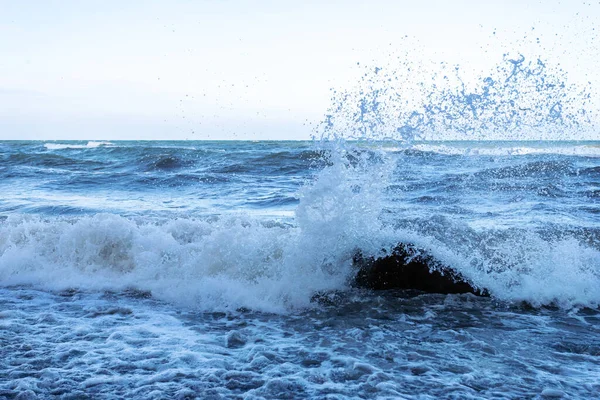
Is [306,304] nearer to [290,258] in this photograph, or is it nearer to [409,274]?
[290,258]

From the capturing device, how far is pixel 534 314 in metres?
4.34

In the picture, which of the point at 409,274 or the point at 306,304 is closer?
the point at 306,304

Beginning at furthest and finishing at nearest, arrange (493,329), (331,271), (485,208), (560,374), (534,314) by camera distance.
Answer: (485,208), (331,271), (534,314), (493,329), (560,374)

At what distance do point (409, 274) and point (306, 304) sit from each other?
1.15 metres

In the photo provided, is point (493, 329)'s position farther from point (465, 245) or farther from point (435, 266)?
point (465, 245)

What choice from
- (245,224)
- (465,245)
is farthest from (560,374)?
(245,224)

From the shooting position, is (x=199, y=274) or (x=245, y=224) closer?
(x=199, y=274)

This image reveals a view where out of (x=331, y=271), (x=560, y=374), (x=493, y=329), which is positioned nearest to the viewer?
(x=560, y=374)

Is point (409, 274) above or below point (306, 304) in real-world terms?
above

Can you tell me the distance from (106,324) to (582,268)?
432cm

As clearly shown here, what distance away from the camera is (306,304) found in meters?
4.54

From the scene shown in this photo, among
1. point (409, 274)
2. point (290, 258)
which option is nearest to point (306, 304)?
point (290, 258)

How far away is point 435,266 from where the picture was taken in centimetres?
513

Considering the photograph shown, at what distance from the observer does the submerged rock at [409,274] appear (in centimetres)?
496
